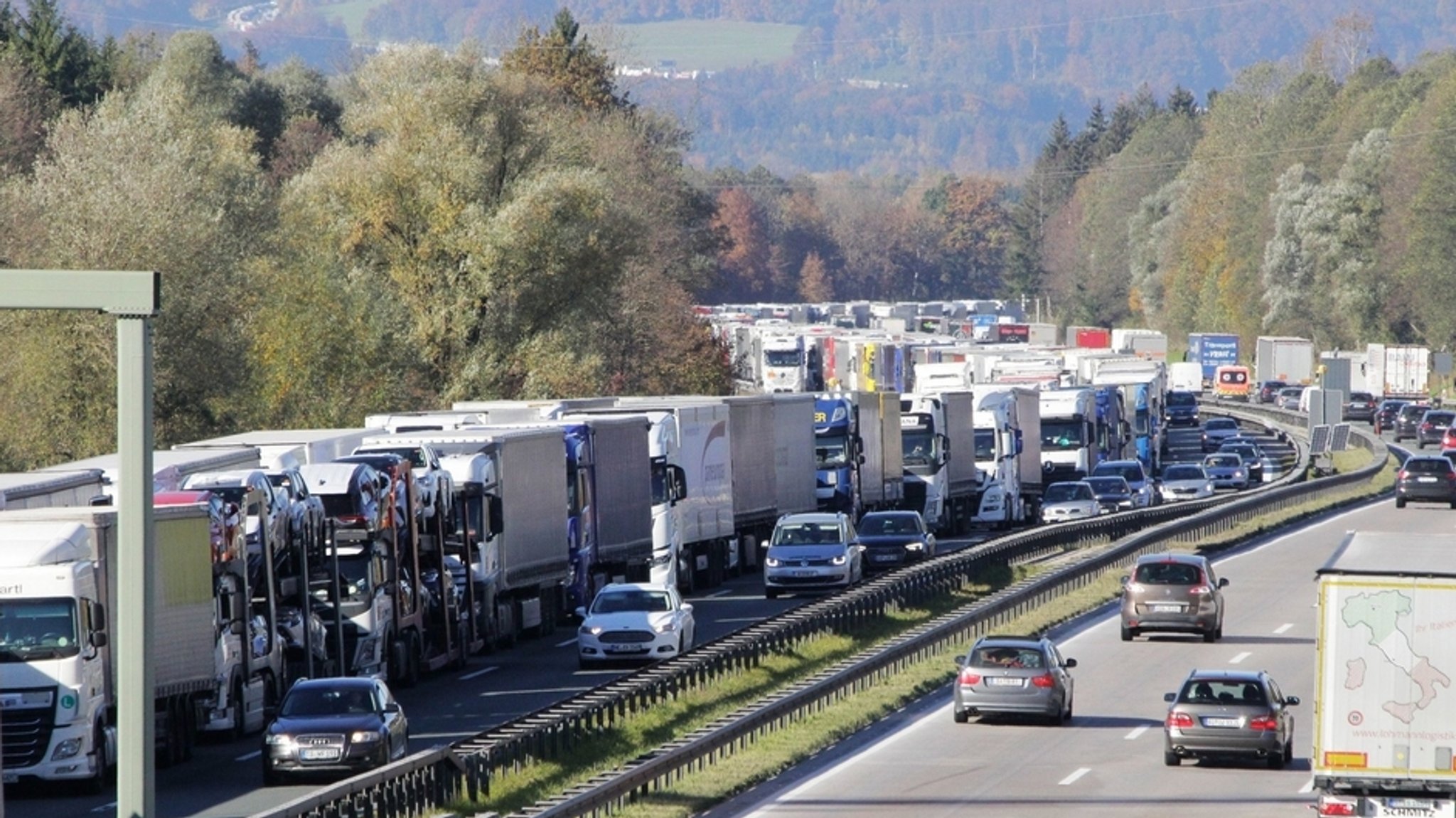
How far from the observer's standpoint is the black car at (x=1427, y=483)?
65125 millimetres

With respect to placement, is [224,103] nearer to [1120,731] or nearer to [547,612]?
[547,612]

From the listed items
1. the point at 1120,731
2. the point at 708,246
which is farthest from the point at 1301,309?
the point at 1120,731

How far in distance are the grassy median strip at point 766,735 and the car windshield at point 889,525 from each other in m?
3.96

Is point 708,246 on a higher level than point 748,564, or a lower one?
higher

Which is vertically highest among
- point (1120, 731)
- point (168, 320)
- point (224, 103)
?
point (224, 103)

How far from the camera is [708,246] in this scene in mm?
113125

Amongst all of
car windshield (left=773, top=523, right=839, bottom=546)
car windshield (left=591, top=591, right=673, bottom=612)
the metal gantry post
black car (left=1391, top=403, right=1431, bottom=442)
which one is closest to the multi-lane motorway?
car windshield (left=591, top=591, right=673, bottom=612)

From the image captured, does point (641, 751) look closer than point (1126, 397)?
Yes

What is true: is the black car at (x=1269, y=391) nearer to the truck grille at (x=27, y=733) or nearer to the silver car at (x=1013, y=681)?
the silver car at (x=1013, y=681)

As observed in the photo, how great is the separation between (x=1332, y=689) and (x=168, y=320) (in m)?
36.2

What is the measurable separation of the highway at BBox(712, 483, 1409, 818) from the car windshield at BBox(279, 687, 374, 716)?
420cm

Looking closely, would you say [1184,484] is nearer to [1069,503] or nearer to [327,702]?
[1069,503]

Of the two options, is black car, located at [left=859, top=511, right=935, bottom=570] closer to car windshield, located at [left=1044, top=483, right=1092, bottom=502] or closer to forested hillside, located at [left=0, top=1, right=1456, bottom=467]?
car windshield, located at [left=1044, top=483, right=1092, bottom=502]

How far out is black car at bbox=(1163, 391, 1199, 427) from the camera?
113375 mm
